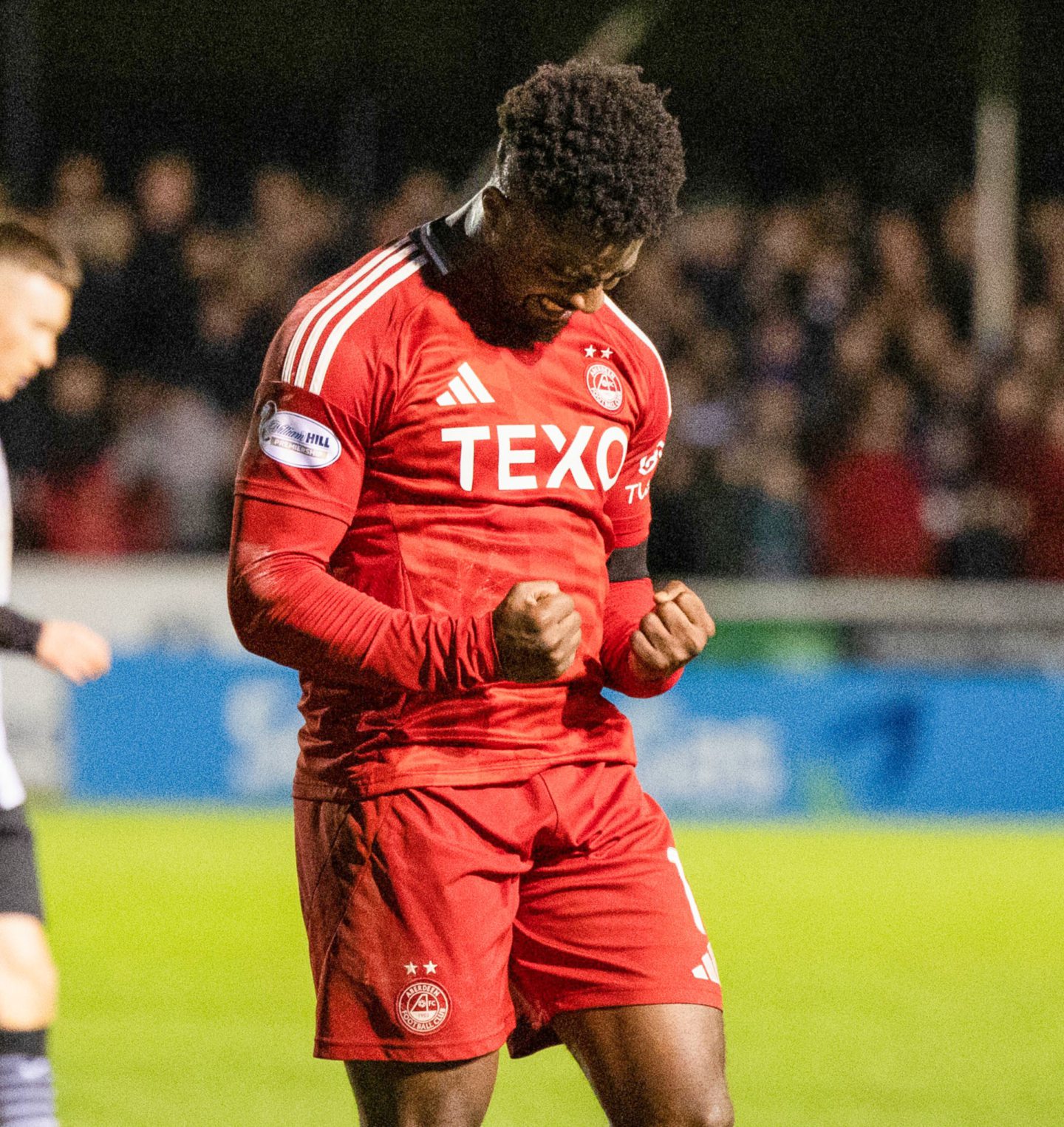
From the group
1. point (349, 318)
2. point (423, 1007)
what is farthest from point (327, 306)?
→ point (423, 1007)

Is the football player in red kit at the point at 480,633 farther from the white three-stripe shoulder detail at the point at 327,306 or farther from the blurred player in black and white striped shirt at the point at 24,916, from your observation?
the blurred player in black and white striped shirt at the point at 24,916

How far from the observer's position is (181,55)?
45.4ft

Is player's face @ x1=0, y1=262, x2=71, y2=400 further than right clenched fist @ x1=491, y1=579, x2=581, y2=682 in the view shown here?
Yes

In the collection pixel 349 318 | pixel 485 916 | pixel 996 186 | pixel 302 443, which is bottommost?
pixel 485 916

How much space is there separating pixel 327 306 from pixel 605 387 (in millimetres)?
535

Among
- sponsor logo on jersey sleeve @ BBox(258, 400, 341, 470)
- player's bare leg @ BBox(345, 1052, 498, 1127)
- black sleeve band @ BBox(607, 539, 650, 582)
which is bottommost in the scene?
player's bare leg @ BBox(345, 1052, 498, 1127)

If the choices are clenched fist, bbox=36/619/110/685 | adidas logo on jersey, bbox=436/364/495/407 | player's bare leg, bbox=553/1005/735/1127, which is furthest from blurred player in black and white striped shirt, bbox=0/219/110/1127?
player's bare leg, bbox=553/1005/735/1127

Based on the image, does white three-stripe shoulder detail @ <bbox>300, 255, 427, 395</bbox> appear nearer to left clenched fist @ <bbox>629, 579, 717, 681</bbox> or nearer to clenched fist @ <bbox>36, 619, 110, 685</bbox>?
left clenched fist @ <bbox>629, 579, 717, 681</bbox>

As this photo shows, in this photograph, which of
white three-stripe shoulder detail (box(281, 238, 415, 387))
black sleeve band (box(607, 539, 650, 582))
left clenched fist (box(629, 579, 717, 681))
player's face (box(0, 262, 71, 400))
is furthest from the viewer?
player's face (box(0, 262, 71, 400))

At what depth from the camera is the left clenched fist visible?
3.06m

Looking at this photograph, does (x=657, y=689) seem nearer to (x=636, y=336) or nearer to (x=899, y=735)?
(x=636, y=336)

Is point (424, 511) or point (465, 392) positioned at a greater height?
point (465, 392)

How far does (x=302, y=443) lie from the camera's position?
285 centimetres

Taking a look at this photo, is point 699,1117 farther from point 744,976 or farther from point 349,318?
point 744,976
